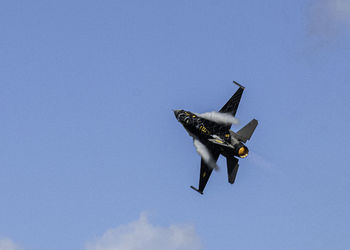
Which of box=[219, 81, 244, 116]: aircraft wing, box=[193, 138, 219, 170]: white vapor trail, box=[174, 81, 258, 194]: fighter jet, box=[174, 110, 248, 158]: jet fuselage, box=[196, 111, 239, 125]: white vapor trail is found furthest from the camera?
box=[219, 81, 244, 116]: aircraft wing

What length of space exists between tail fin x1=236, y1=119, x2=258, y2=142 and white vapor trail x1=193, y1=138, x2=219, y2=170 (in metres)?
7.02

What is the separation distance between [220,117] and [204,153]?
6594 millimetres

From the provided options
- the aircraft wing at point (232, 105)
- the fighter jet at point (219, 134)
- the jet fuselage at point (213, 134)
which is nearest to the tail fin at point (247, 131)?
the fighter jet at point (219, 134)

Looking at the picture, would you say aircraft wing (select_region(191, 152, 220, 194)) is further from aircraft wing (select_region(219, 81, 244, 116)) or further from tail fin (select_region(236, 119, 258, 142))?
tail fin (select_region(236, 119, 258, 142))

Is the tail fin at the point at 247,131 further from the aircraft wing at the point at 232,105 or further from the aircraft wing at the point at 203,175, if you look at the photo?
the aircraft wing at the point at 203,175

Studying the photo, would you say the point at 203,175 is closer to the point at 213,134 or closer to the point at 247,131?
the point at 213,134

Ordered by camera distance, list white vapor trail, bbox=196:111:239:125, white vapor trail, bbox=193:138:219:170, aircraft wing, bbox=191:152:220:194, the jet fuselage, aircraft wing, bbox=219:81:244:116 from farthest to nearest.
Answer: aircraft wing, bbox=191:152:220:194, aircraft wing, bbox=219:81:244:116, white vapor trail, bbox=193:138:219:170, white vapor trail, bbox=196:111:239:125, the jet fuselage

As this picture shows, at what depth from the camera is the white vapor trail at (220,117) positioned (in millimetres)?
131375

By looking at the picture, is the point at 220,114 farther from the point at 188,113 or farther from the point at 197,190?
the point at 197,190

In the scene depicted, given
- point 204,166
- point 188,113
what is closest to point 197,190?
point 204,166

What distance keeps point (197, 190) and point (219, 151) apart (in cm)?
971

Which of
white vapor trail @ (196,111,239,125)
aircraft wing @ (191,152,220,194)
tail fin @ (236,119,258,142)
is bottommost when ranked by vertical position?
aircraft wing @ (191,152,220,194)

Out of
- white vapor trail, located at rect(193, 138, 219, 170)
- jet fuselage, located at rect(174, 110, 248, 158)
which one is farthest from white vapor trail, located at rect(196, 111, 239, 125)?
white vapor trail, located at rect(193, 138, 219, 170)

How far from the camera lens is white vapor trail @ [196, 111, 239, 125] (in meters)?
131
